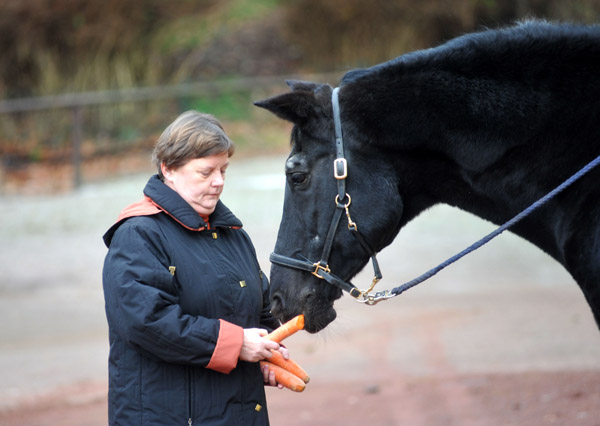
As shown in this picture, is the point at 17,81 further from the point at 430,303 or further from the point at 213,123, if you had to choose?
the point at 213,123

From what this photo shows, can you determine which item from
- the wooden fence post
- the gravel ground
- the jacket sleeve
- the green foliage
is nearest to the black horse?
the jacket sleeve

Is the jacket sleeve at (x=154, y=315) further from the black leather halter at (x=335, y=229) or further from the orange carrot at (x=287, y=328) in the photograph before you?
the black leather halter at (x=335, y=229)

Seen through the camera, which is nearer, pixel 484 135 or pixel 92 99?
pixel 484 135

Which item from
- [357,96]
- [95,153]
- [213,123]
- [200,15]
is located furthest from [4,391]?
[200,15]

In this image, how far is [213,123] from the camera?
2.88 m

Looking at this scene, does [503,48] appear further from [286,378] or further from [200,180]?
[286,378]

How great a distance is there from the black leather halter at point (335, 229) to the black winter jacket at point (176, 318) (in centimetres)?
22

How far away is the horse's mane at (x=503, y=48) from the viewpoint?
271 cm

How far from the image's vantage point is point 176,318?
8.50ft

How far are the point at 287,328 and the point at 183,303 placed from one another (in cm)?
44

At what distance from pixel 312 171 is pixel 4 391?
426 centimetres

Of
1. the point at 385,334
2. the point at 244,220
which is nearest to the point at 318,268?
the point at 385,334

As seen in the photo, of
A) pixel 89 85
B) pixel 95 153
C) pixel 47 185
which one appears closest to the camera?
pixel 47 185

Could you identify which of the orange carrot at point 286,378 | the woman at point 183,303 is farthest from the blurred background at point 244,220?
the orange carrot at point 286,378
